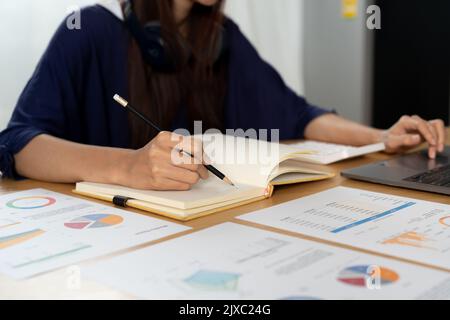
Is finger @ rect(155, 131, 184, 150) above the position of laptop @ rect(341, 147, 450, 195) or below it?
above

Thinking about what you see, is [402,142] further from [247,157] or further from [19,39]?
[19,39]

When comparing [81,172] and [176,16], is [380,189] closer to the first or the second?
[81,172]

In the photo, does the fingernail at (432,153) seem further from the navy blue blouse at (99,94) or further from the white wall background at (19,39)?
the white wall background at (19,39)

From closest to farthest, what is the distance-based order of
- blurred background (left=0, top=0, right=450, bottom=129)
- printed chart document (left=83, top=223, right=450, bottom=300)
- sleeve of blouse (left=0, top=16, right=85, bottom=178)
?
printed chart document (left=83, top=223, right=450, bottom=300) < sleeve of blouse (left=0, top=16, right=85, bottom=178) < blurred background (left=0, top=0, right=450, bottom=129)

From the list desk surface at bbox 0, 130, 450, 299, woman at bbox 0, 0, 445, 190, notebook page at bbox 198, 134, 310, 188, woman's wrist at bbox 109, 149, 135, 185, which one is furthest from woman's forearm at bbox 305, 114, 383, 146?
woman's wrist at bbox 109, 149, 135, 185

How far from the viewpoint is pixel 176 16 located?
1386 millimetres

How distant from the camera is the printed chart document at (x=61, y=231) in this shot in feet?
1.86

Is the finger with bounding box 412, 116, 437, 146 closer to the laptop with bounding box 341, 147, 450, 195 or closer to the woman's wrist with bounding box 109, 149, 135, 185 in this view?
the laptop with bounding box 341, 147, 450, 195

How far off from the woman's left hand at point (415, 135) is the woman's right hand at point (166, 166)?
52cm

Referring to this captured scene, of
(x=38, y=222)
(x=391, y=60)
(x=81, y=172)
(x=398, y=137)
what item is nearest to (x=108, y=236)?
(x=38, y=222)

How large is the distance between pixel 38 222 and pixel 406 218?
469 mm

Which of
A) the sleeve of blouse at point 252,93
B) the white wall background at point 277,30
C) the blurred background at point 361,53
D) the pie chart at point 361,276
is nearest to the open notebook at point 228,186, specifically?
the pie chart at point 361,276

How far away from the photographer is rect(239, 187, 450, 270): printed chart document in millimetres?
598

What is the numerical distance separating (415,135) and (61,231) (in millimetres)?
770
